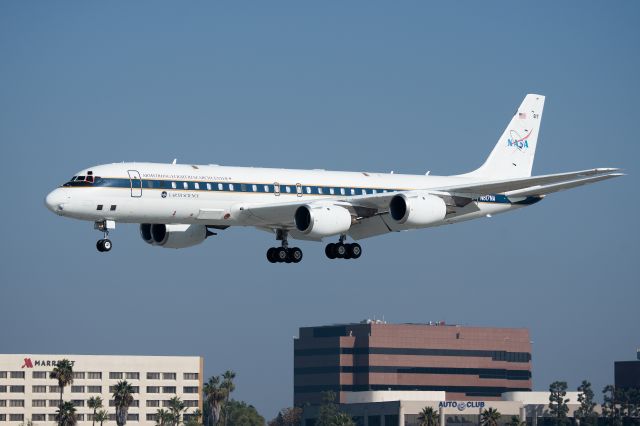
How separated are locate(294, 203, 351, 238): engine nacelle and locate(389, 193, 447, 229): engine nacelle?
10.5 ft

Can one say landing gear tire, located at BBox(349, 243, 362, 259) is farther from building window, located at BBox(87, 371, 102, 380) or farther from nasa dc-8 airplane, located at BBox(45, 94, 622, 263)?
building window, located at BBox(87, 371, 102, 380)

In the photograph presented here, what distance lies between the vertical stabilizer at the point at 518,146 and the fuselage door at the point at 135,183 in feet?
86.8

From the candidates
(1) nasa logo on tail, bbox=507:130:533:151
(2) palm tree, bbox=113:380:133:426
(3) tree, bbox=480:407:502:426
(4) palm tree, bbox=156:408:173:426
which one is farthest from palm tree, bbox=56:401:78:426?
(1) nasa logo on tail, bbox=507:130:533:151

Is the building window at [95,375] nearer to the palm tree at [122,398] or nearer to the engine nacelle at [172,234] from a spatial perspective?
the palm tree at [122,398]

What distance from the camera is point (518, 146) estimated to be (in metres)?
92.0

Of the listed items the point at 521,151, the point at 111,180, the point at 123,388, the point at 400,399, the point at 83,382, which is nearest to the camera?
the point at 111,180

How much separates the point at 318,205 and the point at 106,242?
1229cm

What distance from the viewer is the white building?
172m

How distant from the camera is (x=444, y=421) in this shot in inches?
7180

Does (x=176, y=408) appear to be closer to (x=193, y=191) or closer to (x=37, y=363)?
(x=37, y=363)

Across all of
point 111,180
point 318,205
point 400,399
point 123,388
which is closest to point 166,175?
point 111,180

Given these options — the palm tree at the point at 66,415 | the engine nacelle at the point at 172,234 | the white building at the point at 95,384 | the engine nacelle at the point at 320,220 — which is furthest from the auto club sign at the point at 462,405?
the engine nacelle at the point at 320,220

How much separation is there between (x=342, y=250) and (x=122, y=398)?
287ft

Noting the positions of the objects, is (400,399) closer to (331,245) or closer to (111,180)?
(331,245)
